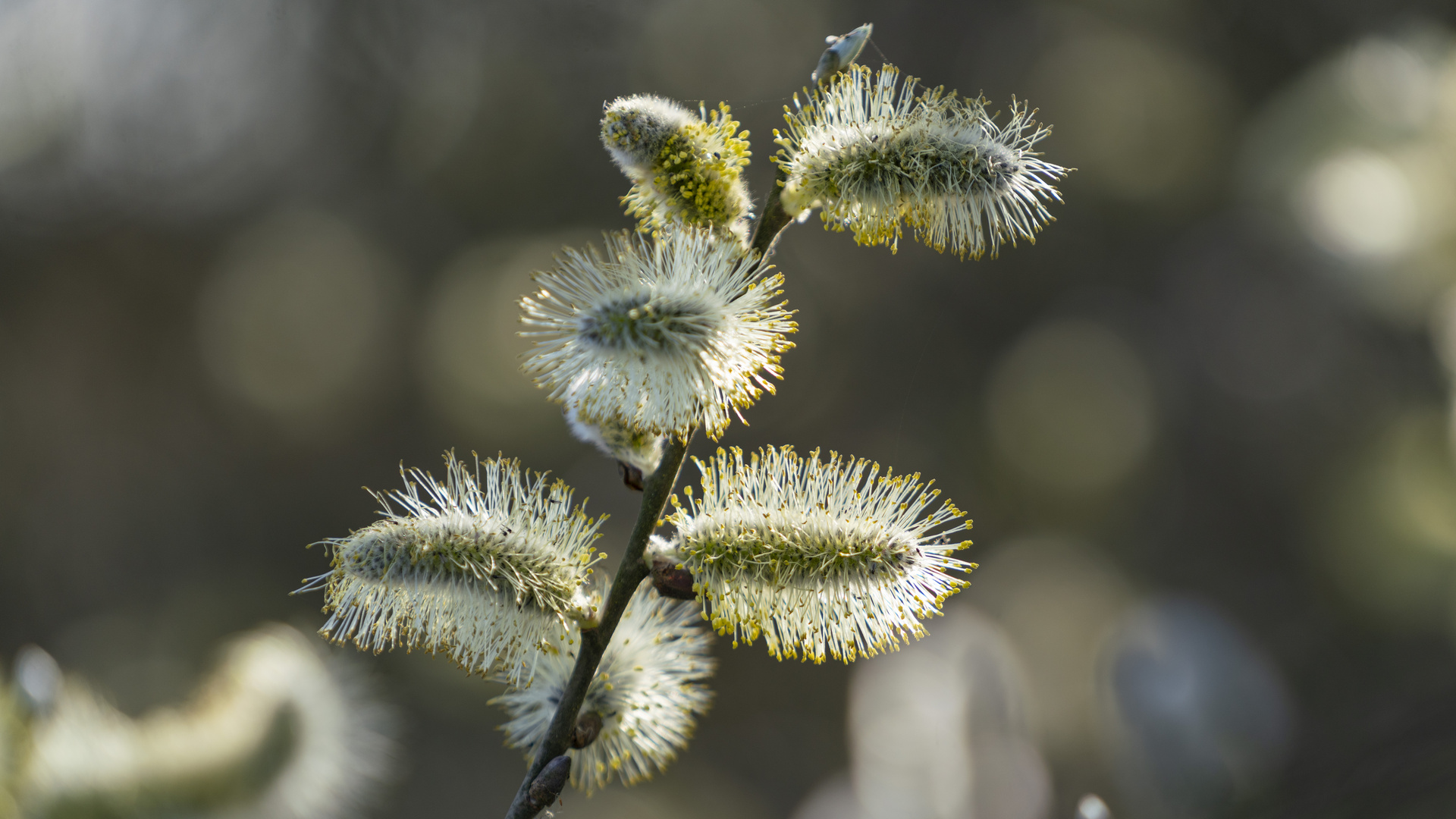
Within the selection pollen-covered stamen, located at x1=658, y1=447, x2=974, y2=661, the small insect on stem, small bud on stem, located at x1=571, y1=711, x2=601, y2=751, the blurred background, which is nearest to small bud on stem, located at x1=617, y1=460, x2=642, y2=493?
pollen-covered stamen, located at x1=658, y1=447, x2=974, y2=661

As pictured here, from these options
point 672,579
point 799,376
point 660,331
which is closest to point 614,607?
point 672,579

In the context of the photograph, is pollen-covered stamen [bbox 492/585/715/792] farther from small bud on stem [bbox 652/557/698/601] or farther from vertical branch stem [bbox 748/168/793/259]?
vertical branch stem [bbox 748/168/793/259]

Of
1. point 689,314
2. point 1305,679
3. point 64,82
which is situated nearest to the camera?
point 689,314

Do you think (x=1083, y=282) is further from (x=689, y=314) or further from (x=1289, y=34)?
(x=689, y=314)

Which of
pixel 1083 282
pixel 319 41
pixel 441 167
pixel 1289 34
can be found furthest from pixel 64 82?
pixel 1289 34

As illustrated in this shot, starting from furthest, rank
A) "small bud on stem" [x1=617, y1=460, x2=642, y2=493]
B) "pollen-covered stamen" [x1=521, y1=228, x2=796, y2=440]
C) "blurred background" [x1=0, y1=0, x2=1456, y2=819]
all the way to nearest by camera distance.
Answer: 1. "blurred background" [x1=0, y1=0, x2=1456, y2=819]
2. "small bud on stem" [x1=617, y1=460, x2=642, y2=493]
3. "pollen-covered stamen" [x1=521, y1=228, x2=796, y2=440]

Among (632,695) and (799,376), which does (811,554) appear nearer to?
(632,695)
